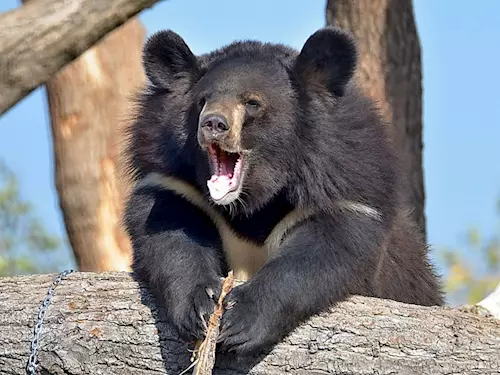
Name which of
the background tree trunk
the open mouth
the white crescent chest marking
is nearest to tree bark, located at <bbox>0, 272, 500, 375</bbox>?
the white crescent chest marking

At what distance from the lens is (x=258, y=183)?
403 centimetres

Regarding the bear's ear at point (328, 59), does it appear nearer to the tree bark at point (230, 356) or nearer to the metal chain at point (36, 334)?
the tree bark at point (230, 356)

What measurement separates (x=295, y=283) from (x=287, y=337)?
20 centimetres

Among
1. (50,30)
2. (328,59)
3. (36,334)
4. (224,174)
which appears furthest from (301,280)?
(50,30)

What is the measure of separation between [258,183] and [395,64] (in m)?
2.69

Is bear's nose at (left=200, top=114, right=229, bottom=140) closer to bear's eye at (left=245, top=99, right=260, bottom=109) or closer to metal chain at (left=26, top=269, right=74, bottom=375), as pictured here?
bear's eye at (left=245, top=99, right=260, bottom=109)

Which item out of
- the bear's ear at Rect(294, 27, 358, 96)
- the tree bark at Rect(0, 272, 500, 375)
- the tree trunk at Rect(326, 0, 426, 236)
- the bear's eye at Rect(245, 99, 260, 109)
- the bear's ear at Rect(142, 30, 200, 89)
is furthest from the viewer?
the tree trunk at Rect(326, 0, 426, 236)

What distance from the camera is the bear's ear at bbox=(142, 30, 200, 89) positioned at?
4.22m

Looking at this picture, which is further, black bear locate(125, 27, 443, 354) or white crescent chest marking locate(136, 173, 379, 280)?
white crescent chest marking locate(136, 173, 379, 280)

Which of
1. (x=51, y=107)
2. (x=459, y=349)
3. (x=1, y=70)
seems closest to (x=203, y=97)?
(x=459, y=349)

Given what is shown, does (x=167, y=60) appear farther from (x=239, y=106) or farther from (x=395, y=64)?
(x=395, y=64)

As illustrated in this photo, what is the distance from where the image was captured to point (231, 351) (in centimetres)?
376

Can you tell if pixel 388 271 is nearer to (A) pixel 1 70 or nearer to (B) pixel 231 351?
(B) pixel 231 351

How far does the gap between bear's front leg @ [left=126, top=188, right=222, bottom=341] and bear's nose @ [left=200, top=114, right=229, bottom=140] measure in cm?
56
